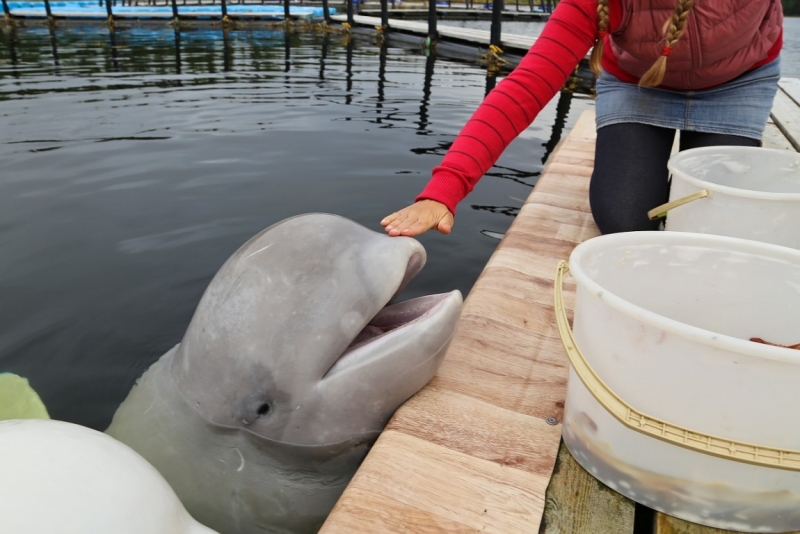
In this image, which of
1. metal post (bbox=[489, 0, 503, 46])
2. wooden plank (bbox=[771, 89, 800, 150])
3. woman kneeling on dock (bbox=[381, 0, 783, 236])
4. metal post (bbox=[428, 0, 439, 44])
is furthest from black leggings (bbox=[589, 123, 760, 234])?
metal post (bbox=[428, 0, 439, 44])

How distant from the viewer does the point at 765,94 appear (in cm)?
293

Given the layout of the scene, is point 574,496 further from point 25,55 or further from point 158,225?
point 25,55

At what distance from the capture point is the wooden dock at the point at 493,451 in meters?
1.47

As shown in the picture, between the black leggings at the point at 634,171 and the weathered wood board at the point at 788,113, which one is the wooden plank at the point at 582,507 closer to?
the black leggings at the point at 634,171

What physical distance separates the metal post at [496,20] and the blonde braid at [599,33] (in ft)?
41.4

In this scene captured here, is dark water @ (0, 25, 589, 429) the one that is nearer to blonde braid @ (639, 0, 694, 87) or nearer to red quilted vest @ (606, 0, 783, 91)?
red quilted vest @ (606, 0, 783, 91)

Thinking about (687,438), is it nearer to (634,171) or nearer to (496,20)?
(634,171)

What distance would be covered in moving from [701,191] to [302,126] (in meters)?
6.59

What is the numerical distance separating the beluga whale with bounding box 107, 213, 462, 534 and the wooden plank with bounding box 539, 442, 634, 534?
0.53 m

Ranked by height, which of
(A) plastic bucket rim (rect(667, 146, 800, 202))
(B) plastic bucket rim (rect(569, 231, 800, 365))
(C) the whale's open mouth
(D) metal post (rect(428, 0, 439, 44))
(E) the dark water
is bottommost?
(E) the dark water

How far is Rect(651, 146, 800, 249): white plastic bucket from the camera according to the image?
2074 millimetres

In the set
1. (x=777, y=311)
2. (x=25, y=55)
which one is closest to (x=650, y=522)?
(x=777, y=311)

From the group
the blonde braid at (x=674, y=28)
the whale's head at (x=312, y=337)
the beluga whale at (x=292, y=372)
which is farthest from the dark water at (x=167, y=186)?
the blonde braid at (x=674, y=28)

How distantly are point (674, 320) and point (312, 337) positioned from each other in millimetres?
990
